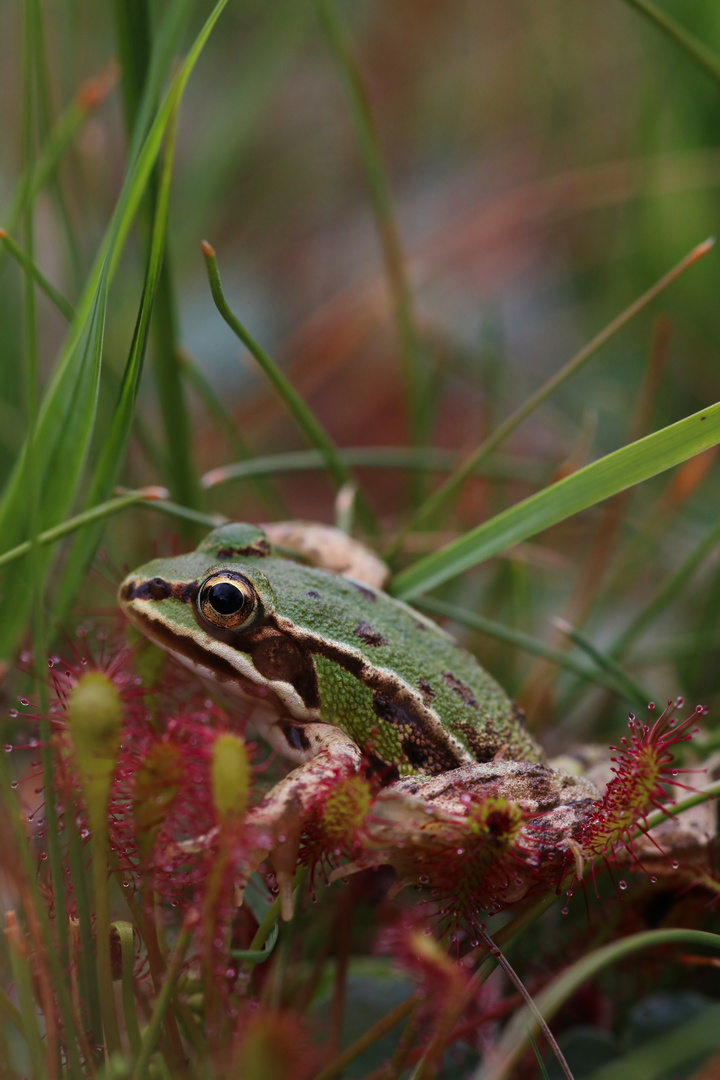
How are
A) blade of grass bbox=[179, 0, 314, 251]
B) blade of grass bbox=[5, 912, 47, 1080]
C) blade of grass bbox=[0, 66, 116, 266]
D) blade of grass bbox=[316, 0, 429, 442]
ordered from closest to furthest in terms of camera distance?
blade of grass bbox=[5, 912, 47, 1080] → blade of grass bbox=[0, 66, 116, 266] → blade of grass bbox=[316, 0, 429, 442] → blade of grass bbox=[179, 0, 314, 251]

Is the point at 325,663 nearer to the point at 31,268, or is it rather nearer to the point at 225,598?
the point at 225,598

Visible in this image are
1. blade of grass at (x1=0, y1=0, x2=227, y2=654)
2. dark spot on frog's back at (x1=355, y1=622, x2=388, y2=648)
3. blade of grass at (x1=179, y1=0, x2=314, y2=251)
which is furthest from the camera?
blade of grass at (x1=179, y1=0, x2=314, y2=251)

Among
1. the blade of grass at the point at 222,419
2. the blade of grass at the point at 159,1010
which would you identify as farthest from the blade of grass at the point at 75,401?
the blade of grass at the point at 159,1010

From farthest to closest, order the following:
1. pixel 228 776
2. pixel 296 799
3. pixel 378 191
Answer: pixel 378 191
pixel 296 799
pixel 228 776

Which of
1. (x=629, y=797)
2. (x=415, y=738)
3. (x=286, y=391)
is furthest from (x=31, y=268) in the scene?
(x=629, y=797)

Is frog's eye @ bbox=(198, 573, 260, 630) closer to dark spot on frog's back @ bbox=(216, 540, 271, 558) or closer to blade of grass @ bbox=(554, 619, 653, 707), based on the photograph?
dark spot on frog's back @ bbox=(216, 540, 271, 558)

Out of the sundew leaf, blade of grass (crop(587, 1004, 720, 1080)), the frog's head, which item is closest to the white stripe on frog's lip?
the frog's head

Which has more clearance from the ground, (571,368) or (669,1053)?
(571,368)

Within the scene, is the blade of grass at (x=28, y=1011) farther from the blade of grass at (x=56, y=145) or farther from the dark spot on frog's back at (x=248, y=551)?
the blade of grass at (x=56, y=145)
